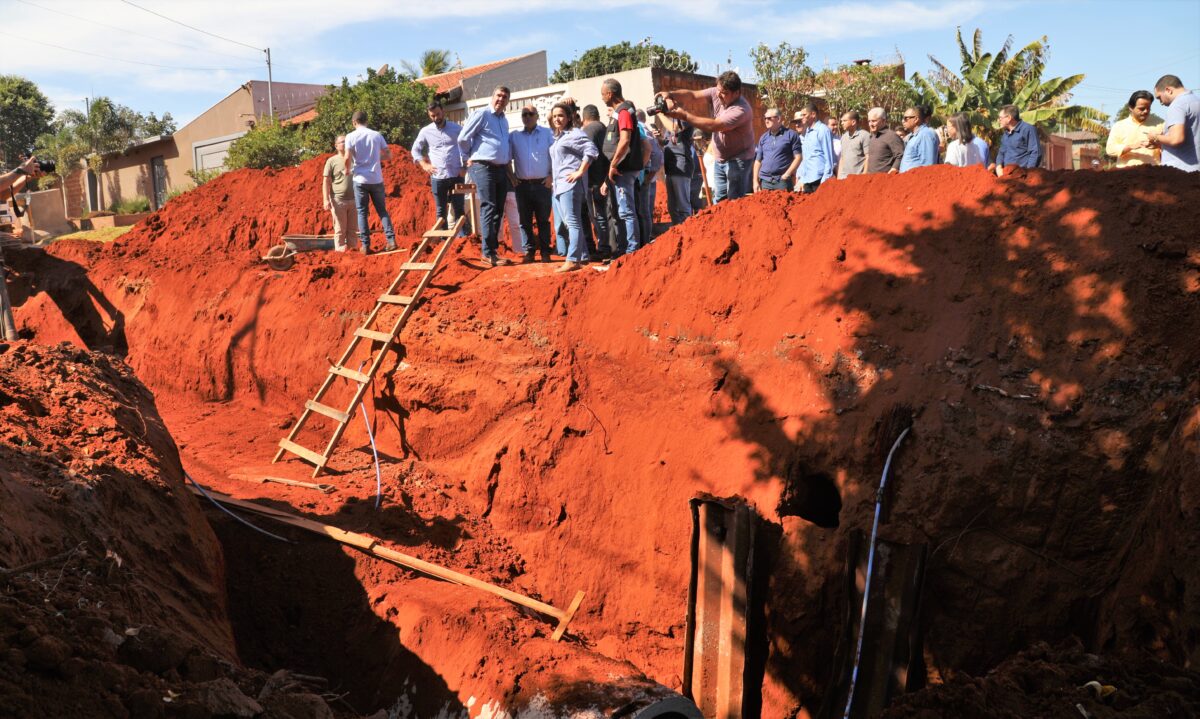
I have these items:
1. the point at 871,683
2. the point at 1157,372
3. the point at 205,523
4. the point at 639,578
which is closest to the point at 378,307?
the point at 205,523

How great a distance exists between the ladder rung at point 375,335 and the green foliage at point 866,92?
59.4 ft

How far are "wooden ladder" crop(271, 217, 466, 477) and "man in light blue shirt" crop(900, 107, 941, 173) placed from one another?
4.79 metres

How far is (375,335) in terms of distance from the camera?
32.9 ft

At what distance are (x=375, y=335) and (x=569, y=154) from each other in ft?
9.42

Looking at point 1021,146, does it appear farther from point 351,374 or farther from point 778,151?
point 351,374

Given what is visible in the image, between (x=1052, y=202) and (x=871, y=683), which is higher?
(x=1052, y=202)

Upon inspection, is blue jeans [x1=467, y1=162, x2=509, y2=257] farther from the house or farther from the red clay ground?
the house

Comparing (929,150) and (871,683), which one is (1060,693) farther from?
(929,150)

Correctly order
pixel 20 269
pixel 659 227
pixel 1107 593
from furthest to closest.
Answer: pixel 20 269, pixel 659 227, pixel 1107 593

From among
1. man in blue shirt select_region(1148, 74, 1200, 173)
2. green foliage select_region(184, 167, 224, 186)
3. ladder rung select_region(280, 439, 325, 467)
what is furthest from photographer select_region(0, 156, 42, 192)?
green foliage select_region(184, 167, 224, 186)

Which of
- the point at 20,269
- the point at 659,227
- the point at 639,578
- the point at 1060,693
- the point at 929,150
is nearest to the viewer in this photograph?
the point at 1060,693

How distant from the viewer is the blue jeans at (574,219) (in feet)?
32.0

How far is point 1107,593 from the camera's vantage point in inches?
218

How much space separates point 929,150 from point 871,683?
554cm
